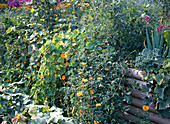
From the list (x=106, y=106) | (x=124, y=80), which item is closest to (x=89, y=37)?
(x=124, y=80)

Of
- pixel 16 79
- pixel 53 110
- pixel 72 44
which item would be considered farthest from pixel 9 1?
pixel 53 110

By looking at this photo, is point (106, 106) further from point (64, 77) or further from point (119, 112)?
point (64, 77)

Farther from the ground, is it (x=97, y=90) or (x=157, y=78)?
(x=157, y=78)

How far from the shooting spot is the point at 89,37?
8.55 ft

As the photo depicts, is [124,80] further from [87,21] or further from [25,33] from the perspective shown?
[25,33]

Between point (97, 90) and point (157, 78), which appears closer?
point (157, 78)

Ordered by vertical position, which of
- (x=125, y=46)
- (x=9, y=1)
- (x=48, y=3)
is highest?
(x=9, y=1)

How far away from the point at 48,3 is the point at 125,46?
170cm

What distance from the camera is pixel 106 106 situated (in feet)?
6.95

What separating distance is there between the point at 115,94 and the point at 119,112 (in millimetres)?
369

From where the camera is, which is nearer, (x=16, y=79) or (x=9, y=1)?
(x=16, y=79)

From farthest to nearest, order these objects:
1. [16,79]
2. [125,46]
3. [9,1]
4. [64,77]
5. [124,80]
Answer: [9,1] < [16,79] < [125,46] < [64,77] < [124,80]

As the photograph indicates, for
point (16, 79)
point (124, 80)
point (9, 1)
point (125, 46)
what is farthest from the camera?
point (9, 1)

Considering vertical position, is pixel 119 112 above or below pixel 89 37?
below
